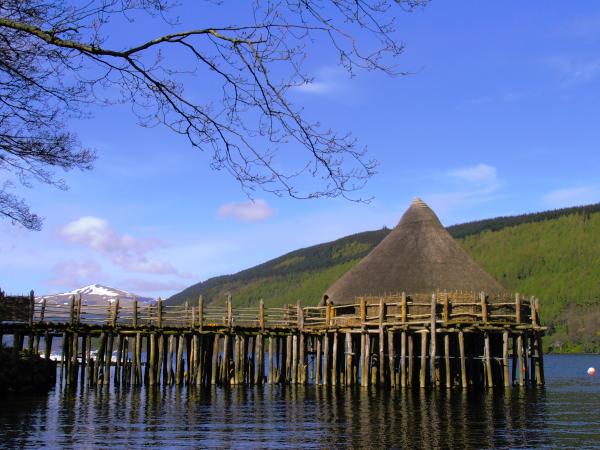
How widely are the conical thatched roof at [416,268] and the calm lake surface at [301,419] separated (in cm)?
574

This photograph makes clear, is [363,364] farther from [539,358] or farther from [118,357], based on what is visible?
[118,357]

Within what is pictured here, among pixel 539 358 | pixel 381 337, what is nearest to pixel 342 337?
pixel 381 337

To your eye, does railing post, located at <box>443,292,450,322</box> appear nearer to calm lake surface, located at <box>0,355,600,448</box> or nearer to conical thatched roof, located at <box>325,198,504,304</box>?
calm lake surface, located at <box>0,355,600,448</box>

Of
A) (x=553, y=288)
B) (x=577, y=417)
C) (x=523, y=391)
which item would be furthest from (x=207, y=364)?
(x=553, y=288)

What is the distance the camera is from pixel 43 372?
35.7 meters

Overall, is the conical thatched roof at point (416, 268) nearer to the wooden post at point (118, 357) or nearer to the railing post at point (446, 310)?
the railing post at point (446, 310)

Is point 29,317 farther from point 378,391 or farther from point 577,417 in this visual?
point 577,417

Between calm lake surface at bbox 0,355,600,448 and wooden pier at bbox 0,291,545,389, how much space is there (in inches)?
76.6

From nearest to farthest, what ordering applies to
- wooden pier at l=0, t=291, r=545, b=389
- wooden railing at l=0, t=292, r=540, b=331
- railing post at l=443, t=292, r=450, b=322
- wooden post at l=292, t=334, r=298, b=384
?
1. railing post at l=443, t=292, r=450, b=322
2. wooden railing at l=0, t=292, r=540, b=331
3. wooden pier at l=0, t=291, r=545, b=389
4. wooden post at l=292, t=334, r=298, b=384

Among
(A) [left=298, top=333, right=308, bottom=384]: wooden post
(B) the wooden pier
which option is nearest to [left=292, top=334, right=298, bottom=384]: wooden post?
(B) the wooden pier

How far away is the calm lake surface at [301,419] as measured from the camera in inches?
757

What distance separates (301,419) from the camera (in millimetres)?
24125

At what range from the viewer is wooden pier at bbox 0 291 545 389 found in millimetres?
34312

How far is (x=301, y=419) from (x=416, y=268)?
648 inches
